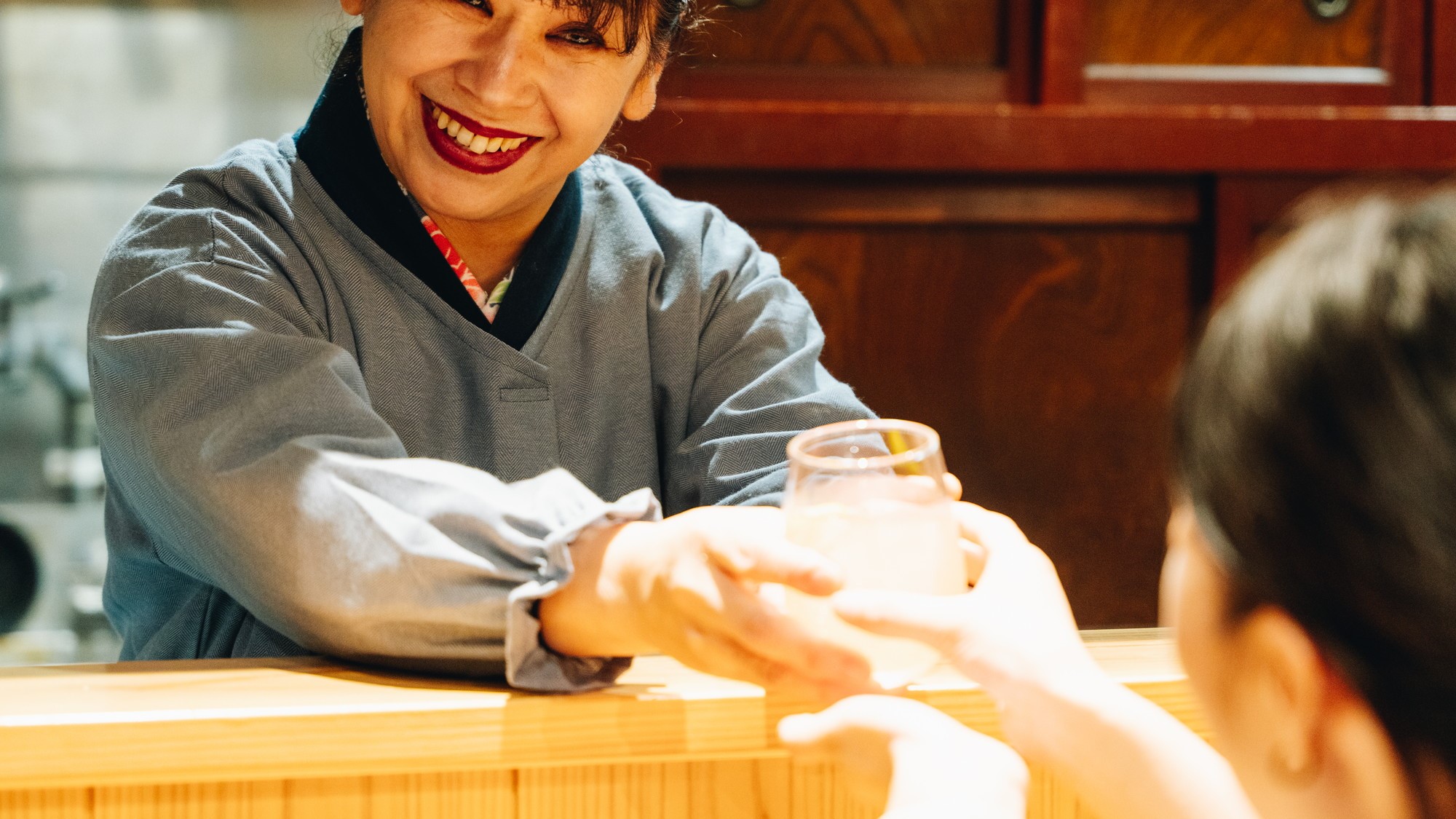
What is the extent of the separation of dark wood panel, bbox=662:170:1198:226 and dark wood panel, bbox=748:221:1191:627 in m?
0.03

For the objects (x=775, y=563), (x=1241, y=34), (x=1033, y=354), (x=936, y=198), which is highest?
(x=1241, y=34)

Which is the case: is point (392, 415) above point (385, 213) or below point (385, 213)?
below

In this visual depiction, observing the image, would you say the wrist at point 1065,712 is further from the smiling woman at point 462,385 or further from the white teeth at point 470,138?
the white teeth at point 470,138

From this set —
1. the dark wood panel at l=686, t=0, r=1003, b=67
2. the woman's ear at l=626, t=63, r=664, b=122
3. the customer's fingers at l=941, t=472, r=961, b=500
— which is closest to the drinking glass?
the customer's fingers at l=941, t=472, r=961, b=500

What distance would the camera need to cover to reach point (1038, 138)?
218 cm

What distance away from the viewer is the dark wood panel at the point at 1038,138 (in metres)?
2.13

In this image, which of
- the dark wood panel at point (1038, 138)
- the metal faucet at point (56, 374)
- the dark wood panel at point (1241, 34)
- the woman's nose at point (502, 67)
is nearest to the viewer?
the woman's nose at point (502, 67)

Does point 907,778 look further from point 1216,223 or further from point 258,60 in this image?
point 258,60

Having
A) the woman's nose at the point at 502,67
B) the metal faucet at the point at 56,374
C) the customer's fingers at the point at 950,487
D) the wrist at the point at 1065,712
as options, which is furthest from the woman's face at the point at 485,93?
the metal faucet at the point at 56,374

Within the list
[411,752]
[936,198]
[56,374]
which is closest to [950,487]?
[411,752]

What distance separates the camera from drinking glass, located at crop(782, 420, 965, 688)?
0.70 m

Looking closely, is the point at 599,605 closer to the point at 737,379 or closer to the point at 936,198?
the point at 737,379

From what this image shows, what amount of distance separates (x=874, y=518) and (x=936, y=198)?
1.60 m

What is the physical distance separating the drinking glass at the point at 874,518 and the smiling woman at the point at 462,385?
0.06 ft
